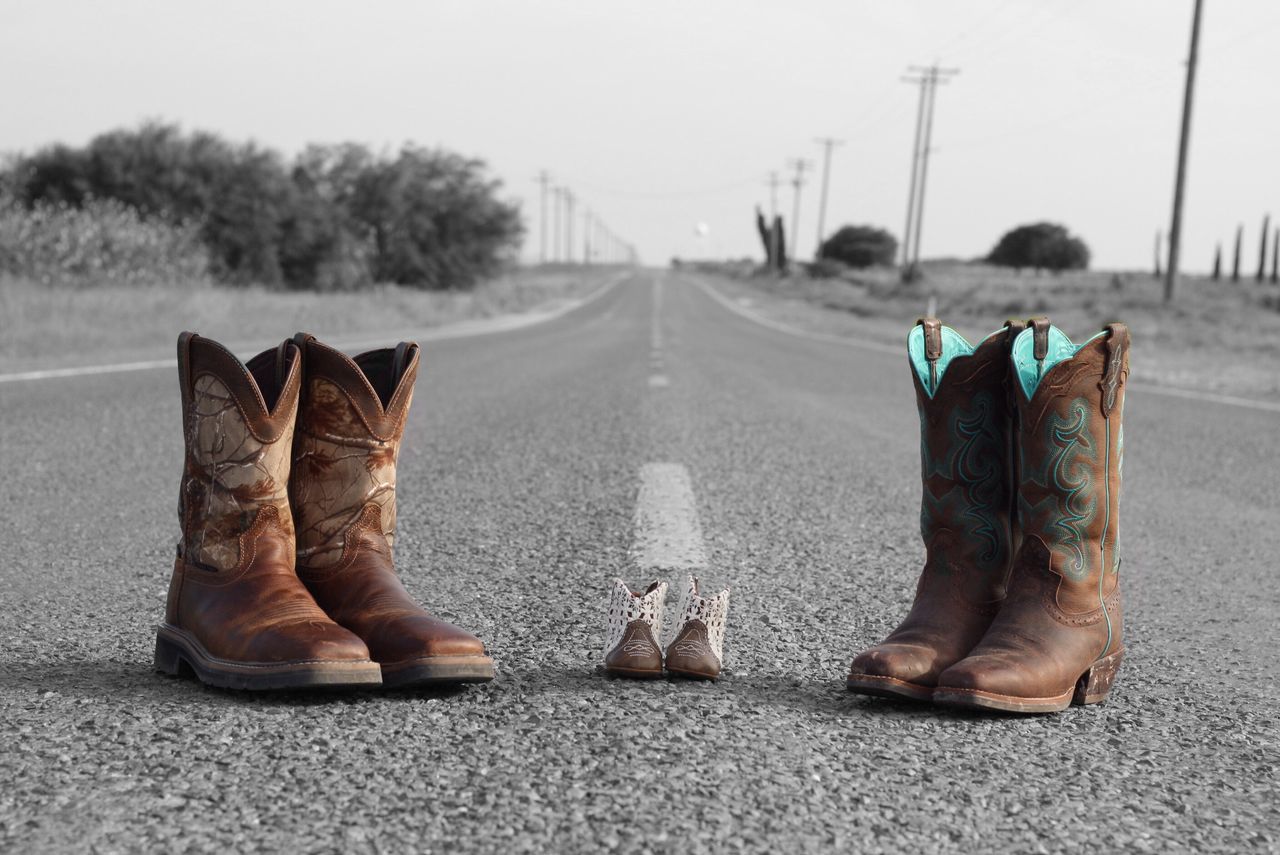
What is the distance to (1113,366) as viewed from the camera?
2.24 m

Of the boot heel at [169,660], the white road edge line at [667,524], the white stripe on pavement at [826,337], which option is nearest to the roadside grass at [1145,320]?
the white stripe on pavement at [826,337]

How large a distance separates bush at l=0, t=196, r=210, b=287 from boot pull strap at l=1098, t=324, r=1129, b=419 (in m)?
21.7

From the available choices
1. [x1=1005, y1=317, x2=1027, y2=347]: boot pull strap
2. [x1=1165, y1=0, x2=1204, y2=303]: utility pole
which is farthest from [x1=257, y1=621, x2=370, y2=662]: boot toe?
[x1=1165, y1=0, x2=1204, y2=303]: utility pole

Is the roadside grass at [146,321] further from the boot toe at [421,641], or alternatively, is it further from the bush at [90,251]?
the boot toe at [421,641]

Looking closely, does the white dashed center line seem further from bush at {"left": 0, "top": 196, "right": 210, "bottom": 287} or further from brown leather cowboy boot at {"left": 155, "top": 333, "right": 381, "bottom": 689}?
bush at {"left": 0, "top": 196, "right": 210, "bottom": 287}

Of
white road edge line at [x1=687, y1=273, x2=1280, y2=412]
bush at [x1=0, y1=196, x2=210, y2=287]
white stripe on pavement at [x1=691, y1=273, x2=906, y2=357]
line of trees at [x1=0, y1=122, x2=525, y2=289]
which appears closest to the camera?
white road edge line at [x1=687, y1=273, x2=1280, y2=412]

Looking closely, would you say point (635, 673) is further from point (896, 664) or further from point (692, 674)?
point (896, 664)

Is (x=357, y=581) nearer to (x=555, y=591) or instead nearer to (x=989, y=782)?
(x=555, y=591)

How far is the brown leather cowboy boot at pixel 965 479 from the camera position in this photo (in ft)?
7.73

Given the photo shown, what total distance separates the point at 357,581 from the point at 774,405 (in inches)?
233

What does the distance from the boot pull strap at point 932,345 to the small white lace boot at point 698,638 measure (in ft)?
2.04

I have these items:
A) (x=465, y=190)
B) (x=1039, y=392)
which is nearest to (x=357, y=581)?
(x=1039, y=392)

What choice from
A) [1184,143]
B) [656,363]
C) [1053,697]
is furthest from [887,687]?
[1184,143]

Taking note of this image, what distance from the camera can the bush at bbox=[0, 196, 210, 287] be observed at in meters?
22.0
